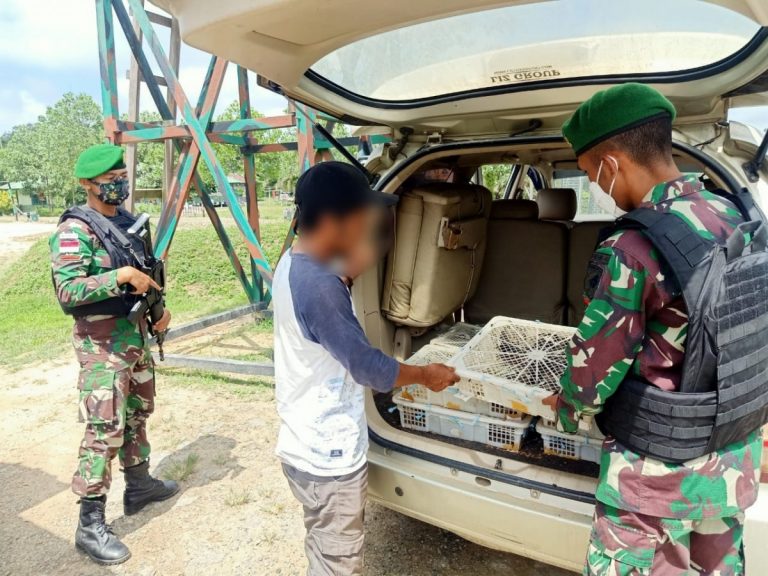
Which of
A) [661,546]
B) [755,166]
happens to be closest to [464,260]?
[755,166]

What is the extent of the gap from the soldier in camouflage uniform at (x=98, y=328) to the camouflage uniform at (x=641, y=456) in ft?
6.60

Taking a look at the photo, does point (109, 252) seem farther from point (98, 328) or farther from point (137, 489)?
point (137, 489)

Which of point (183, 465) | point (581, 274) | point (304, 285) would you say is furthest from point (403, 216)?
point (183, 465)

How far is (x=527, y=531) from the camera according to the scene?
5.54 feet

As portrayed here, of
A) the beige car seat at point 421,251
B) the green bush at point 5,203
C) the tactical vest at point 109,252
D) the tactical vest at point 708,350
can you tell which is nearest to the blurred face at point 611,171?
the tactical vest at point 708,350

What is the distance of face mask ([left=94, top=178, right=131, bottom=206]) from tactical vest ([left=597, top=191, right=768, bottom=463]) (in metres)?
2.20

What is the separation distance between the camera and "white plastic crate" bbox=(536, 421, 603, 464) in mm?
1819

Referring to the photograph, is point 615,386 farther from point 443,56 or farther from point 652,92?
point 443,56

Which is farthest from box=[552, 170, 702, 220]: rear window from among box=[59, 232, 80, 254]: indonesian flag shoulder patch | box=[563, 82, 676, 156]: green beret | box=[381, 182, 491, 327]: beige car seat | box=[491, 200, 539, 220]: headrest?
box=[59, 232, 80, 254]: indonesian flag shoulder patch

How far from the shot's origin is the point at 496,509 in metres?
1.73

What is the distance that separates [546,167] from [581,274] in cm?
165

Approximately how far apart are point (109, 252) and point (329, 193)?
157cm

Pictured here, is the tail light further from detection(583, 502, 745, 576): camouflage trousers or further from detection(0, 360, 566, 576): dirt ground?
detection(0, 360, 566, 576): dirt ground

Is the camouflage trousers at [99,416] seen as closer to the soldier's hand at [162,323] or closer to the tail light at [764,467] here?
the soldier's hand at [162,323]
